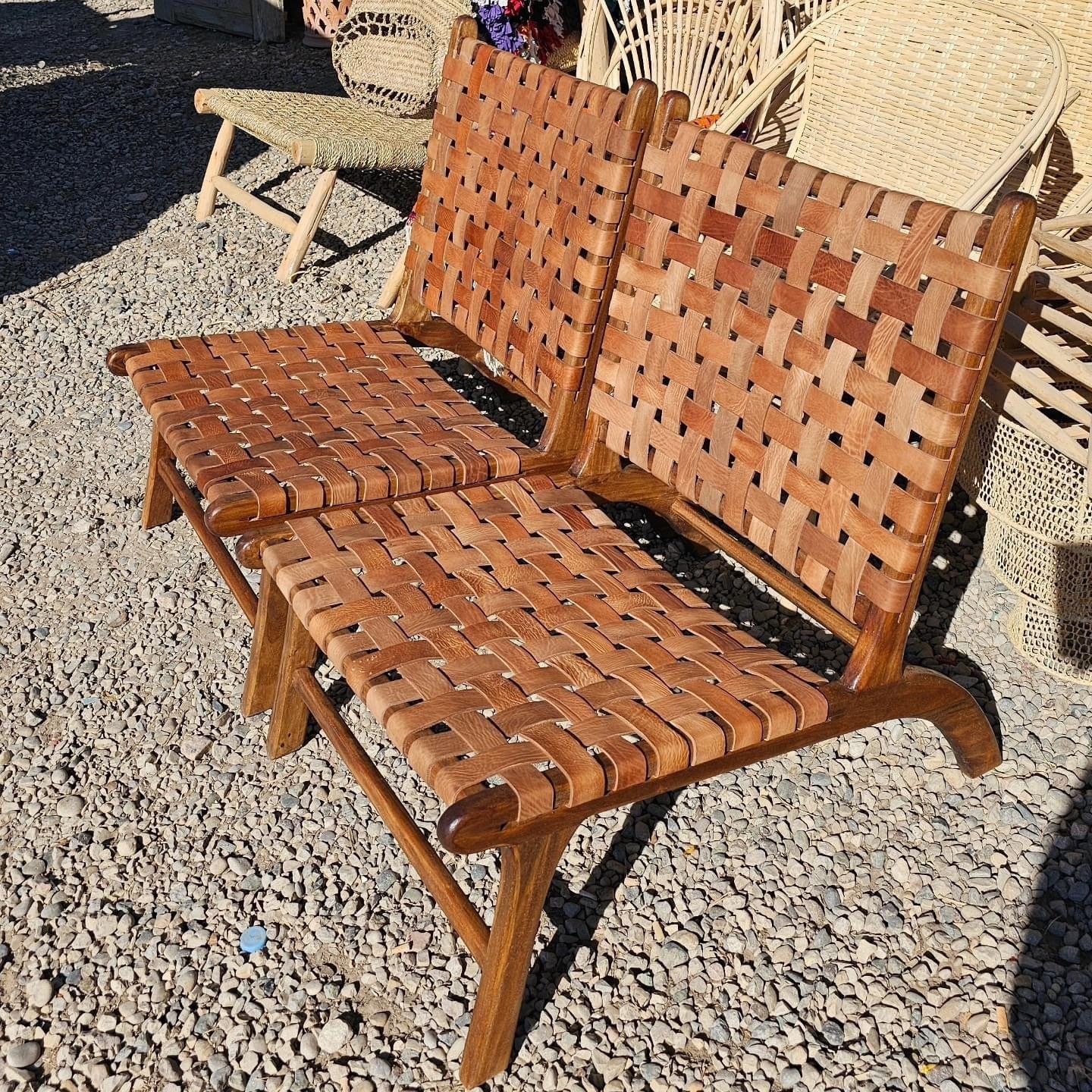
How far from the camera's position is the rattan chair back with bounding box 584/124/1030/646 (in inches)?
60.9

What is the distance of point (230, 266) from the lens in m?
4.20

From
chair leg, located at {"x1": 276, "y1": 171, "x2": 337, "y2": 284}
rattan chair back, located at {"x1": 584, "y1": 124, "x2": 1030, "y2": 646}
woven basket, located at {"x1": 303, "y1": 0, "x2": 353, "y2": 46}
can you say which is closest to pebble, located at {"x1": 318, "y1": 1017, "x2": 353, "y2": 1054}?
rattan chair back, located at {"x1": 584, "y1": 124, "x2": 1030, "y2": 646}

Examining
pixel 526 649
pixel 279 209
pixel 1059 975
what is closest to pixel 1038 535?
pixel 1059 975

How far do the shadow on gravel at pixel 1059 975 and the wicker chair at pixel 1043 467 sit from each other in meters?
0.46

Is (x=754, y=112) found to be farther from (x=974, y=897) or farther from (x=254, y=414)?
(x=974, y=897)

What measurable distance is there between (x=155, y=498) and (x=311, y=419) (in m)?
0.74

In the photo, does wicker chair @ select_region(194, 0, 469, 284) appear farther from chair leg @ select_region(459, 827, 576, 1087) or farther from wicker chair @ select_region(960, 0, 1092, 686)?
chair leg @ select_region(459, 827, 576, 1087)

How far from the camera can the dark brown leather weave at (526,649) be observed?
1470 mm

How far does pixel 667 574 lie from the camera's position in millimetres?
1930

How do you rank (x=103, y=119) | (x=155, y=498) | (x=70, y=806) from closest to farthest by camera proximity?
(x=70, y=806), (x=155, y=498), (x=103, y=119)

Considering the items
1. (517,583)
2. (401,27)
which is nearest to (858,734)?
(517,583)

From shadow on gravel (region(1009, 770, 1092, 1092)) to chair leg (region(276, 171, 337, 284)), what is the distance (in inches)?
119

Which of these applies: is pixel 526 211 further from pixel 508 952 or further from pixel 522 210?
pixel 508 952

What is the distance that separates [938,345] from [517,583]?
728 mm
